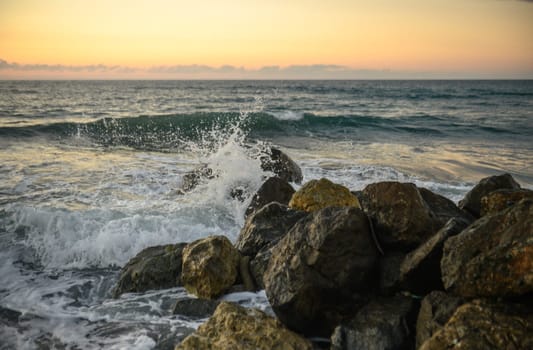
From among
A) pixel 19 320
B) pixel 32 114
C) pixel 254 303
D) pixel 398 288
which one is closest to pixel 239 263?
pixel 254 303

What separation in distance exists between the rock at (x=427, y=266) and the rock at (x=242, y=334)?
37.1 inches

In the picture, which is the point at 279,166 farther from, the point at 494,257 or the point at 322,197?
the point at 494,257

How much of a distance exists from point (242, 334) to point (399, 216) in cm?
172

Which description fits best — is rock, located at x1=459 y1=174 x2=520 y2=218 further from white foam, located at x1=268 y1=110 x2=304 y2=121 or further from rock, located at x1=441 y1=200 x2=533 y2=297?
white foam, located at x1=268 y1=110 x2=304 y2=121

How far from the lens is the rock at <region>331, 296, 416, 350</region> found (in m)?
3.12

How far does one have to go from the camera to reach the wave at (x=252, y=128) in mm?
18453

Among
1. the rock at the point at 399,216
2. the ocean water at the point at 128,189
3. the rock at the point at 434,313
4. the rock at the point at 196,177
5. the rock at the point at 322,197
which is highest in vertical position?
the rock at the point at 399,216

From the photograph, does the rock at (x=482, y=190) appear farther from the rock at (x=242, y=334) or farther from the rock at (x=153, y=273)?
the rock at (x=153, y=273)

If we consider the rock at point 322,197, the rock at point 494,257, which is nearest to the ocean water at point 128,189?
the rock at point 322,197

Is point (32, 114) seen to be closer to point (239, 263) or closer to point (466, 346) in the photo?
point (239, 263)

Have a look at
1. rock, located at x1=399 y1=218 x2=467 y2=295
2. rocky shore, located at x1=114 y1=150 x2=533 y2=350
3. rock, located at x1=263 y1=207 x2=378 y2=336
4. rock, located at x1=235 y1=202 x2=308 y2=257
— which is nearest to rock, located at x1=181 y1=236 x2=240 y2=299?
rocky shore, located at x1=114 y1=150 x2=533 y2=350

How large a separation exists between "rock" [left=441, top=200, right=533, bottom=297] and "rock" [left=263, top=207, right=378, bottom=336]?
706mm

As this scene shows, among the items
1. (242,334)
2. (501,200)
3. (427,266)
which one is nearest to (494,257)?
(427,266)

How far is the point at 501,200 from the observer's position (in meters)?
3.92
